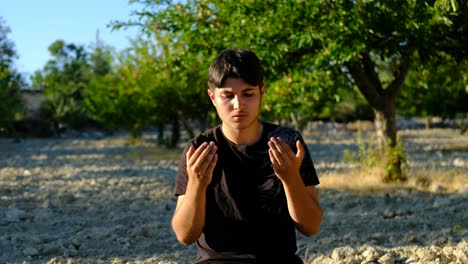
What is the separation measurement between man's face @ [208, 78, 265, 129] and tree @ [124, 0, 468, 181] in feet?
13.9

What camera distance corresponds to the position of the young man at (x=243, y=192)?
2.54m

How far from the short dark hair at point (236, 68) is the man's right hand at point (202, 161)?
1.09 feet

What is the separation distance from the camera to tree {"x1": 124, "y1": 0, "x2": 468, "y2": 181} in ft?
23.6

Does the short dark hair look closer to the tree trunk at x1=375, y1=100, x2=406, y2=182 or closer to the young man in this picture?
the young man

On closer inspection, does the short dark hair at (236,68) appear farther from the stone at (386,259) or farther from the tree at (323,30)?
the tree at (323,30)

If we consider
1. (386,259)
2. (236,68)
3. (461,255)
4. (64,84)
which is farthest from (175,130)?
(64,84)

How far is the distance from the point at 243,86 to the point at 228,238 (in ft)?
2.14

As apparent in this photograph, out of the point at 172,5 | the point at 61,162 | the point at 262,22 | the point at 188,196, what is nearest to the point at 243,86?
the point at 188,196

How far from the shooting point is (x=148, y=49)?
1938 cm

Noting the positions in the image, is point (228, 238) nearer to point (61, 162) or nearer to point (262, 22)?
point (262, 22)

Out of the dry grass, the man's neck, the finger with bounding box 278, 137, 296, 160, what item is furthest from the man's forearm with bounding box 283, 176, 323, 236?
the dry grass

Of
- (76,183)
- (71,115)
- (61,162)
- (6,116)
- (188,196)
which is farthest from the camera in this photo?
(71,115)

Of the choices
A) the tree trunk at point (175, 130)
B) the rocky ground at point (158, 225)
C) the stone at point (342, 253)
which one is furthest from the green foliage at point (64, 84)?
the stone at point (342, 253)

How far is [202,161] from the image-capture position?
92.4 inches
